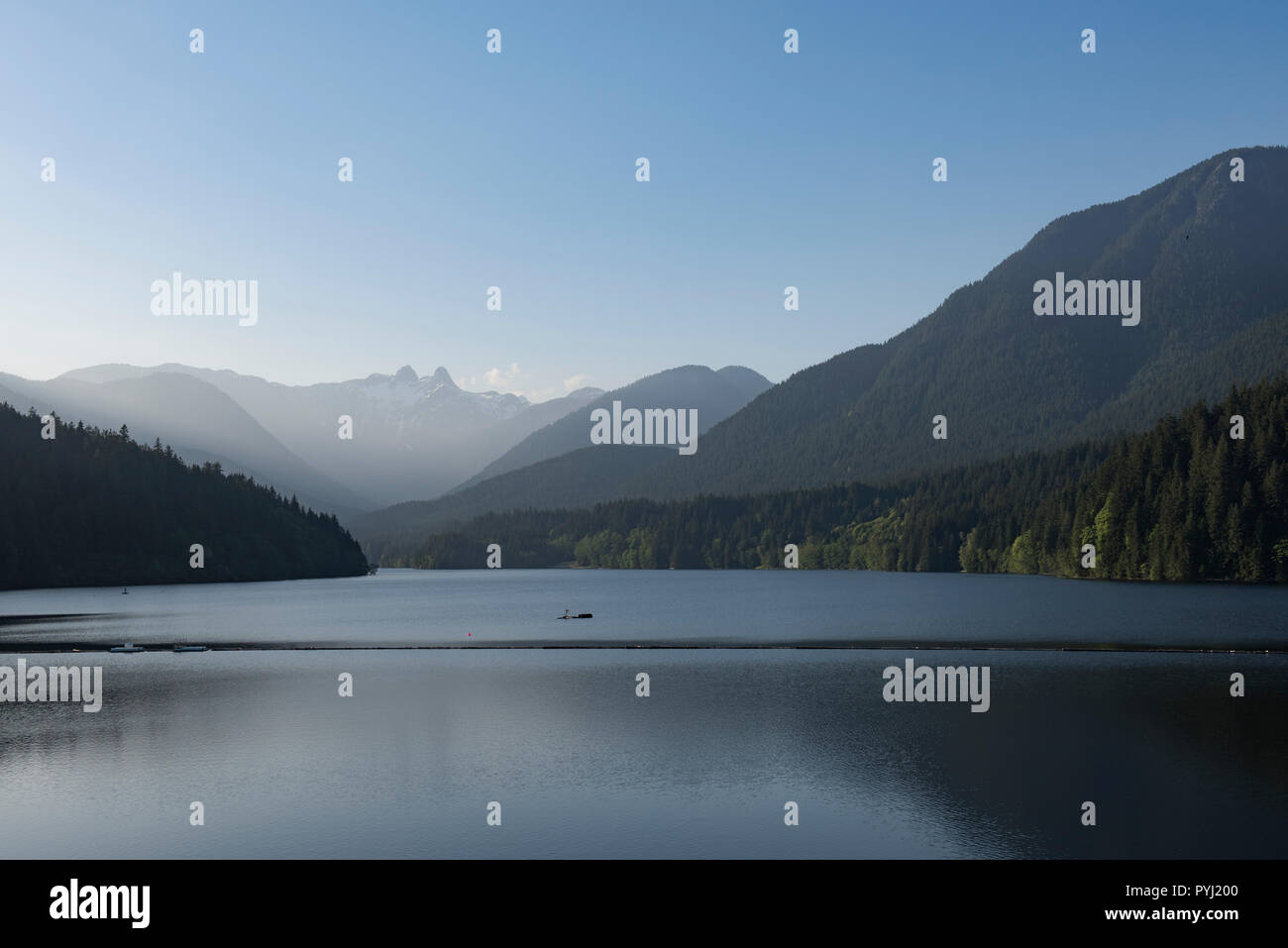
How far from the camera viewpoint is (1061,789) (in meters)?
35.3

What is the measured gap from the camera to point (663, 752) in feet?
145

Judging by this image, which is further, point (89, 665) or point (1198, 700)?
point (89, 665)

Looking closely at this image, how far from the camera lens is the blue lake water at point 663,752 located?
31484 mm

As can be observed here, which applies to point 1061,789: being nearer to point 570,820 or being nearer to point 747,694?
point 570,820

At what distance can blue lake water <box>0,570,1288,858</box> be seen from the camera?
103ft

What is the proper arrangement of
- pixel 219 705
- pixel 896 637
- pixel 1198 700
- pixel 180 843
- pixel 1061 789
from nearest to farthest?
pixel 180 843 < pixel 1061 789 < pixel 1198 700 < pixel 219 705 < pixel 896 637
